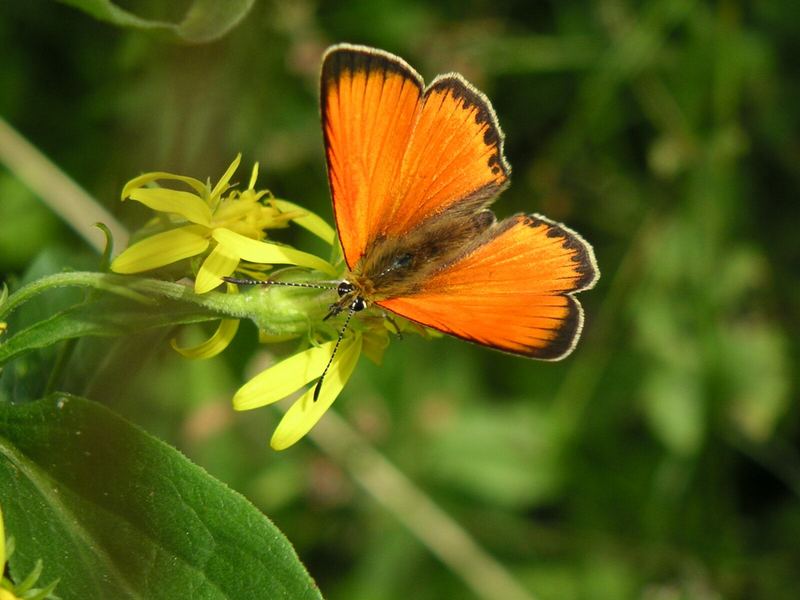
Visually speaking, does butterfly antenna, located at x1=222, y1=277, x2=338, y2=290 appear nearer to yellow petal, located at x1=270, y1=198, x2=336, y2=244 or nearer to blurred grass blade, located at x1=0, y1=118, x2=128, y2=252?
yellow petal, located at x1=270, y1=198, x2=336, y2=244

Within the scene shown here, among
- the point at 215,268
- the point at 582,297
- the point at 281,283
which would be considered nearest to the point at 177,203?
the point at 215,268

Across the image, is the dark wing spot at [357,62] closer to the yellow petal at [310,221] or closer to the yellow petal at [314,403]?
the yellow petal at [310,221]

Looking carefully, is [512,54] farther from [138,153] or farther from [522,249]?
[522,249]

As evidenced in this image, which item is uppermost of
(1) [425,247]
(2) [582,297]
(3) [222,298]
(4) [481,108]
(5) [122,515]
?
(4) [481,108]

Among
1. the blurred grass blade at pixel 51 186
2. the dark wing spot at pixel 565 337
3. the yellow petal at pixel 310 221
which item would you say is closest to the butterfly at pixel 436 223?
the dark wing spot at pixel 565 337

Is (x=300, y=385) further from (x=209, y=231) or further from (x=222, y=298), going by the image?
(x=209, y=231)

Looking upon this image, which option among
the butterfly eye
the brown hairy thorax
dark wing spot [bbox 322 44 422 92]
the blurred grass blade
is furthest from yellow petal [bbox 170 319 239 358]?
the blurred grass blade

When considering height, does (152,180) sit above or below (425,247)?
above
